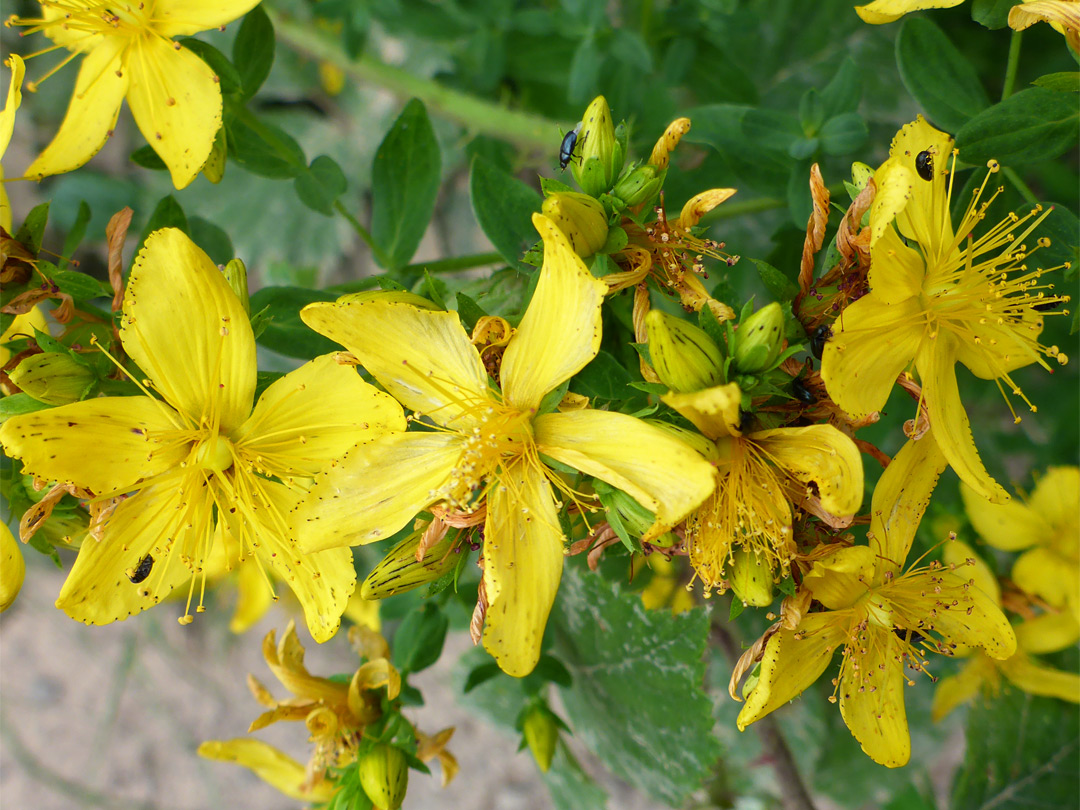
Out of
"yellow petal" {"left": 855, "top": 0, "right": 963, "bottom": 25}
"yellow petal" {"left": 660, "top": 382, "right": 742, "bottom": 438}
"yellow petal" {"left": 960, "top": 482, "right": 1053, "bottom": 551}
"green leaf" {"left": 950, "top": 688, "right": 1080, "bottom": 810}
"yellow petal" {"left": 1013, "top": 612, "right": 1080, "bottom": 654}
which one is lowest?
"green leaf" {"left": 950, "top": 688, "right": 1080, "bottom": 810}

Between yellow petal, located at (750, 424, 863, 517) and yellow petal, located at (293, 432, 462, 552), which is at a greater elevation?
yellow petal, located at (750, 424, 863, 517)

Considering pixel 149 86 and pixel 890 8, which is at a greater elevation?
pixel 890 8

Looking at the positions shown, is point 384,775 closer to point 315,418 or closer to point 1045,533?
point 315,418

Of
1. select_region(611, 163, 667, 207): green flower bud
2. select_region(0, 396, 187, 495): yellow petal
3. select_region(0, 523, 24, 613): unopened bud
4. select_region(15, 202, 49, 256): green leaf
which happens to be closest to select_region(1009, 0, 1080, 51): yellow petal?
select_region(611, 163, 667, 207): green flower bud

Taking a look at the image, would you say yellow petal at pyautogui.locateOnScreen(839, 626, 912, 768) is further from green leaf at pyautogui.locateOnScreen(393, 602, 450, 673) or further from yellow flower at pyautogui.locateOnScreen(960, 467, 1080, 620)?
green leaf at pyautogui.locateOnScreen(393, 602, 450, 673)

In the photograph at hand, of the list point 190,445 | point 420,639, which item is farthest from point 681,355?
point 420,639

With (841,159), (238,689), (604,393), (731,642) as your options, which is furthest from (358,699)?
(238,689)
